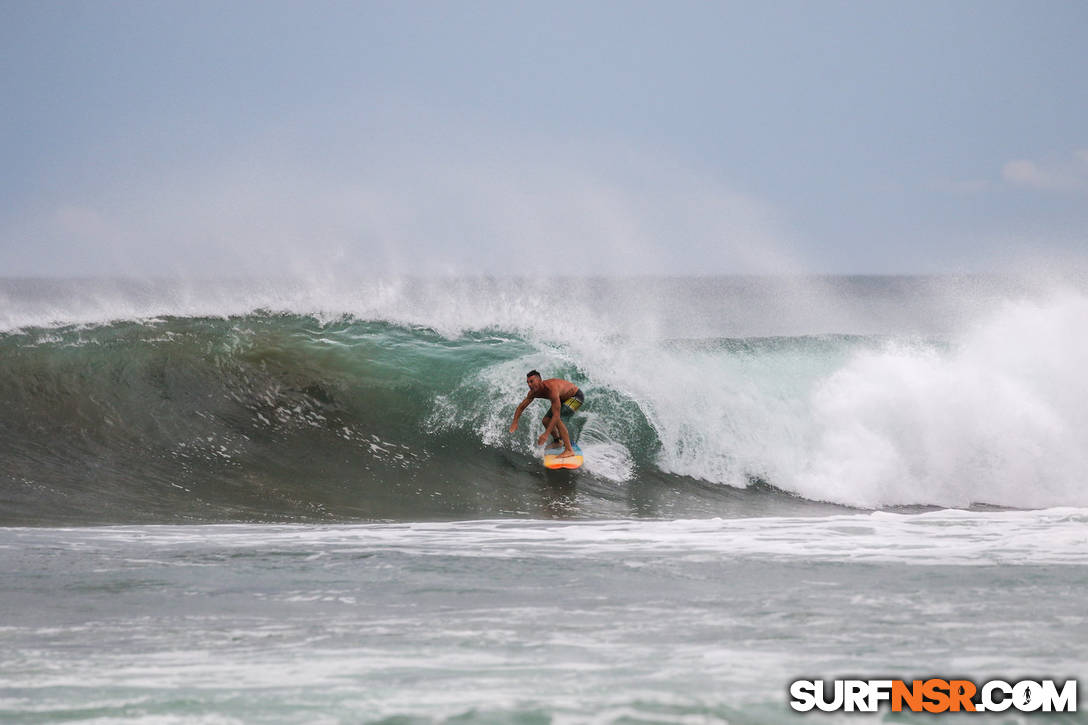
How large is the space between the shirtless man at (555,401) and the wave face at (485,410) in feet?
1.16

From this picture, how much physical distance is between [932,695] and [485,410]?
8.11 m

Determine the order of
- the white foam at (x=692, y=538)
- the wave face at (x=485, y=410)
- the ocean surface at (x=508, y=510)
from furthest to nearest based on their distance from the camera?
the wave face at (x=485, y=410) < the white foam at (x=692, y=538) < the ocean surface at (x=508, y=510)

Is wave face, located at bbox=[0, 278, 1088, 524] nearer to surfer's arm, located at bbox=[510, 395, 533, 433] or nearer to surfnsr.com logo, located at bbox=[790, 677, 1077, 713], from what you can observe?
surfer's arm, located at bbox=[510, 395, 533, 433]

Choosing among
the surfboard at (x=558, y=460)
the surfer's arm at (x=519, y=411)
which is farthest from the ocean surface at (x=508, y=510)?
the surfer's arm at (x=519, y=411)

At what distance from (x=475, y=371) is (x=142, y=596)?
7.06 meters

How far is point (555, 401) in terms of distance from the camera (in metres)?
10.5

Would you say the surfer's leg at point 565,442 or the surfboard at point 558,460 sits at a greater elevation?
the surfer's leg at point 565,442

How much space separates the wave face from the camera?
31.0 feet

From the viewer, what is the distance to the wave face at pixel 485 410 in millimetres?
9445

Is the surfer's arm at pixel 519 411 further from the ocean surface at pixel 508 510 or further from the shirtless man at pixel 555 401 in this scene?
the ocean surface at pixel 508 510

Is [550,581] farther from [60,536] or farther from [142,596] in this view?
[60,536]

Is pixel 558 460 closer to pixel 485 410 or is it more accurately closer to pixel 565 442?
pixel 565 442

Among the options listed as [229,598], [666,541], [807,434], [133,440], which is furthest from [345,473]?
[807,434]

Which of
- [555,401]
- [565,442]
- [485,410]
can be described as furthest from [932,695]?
[485,410]
